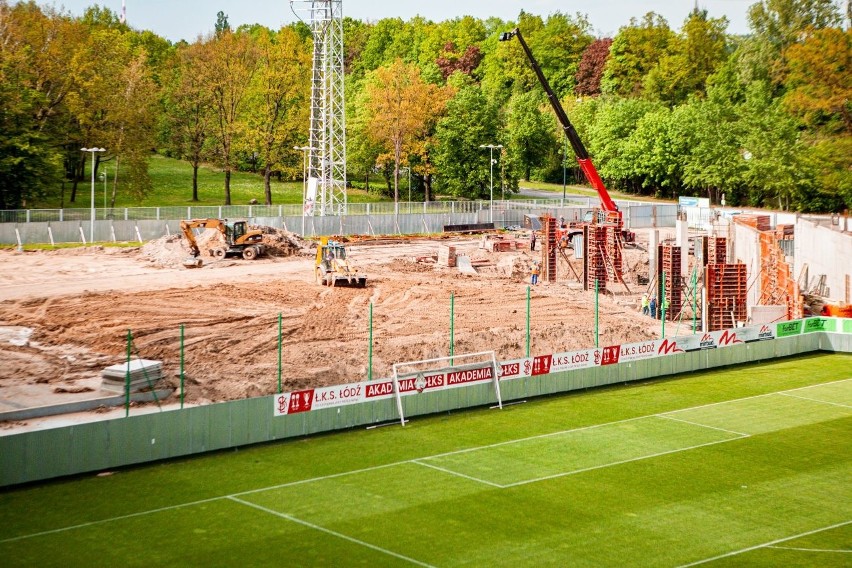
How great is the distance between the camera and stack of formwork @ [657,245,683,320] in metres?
49.6

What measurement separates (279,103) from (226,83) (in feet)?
19.5

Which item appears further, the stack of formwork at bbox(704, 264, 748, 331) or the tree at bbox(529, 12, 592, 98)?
the tree at bbox(529, 12, 592, 98)

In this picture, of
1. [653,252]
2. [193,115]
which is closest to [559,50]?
[193,115]

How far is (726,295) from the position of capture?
159ft

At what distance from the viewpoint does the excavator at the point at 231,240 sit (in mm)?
63250

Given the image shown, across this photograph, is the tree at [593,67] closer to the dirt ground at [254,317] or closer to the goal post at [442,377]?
the dirt ground at [254,317]

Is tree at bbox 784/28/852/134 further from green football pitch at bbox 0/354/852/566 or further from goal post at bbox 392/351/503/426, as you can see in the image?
goal post at bbox 392/351/503/426

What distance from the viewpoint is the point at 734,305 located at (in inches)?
1905

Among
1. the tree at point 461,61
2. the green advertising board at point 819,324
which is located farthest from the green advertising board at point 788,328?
the tree at point 461,61

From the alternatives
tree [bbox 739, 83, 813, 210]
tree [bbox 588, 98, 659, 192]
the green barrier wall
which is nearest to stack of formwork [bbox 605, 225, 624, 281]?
the green barrier wall

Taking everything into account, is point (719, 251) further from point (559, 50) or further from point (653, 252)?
point (559, 50)

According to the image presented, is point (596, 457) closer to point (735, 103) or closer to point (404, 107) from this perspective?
point (404, 107)

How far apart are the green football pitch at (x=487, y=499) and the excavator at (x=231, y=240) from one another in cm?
3346

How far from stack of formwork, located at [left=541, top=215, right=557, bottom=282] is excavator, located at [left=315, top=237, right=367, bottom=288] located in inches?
450
